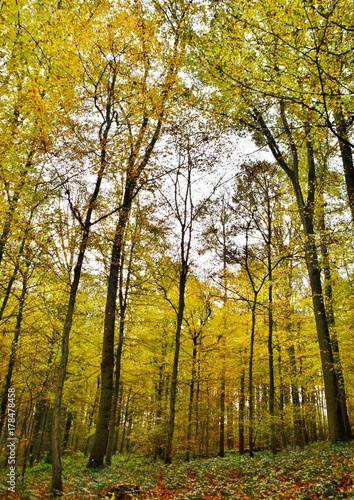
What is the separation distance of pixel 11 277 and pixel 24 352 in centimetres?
386

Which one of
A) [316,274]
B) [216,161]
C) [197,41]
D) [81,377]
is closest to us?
[197,41]

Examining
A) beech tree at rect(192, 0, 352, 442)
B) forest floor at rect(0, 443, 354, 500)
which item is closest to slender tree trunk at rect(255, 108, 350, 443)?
beech tree at rect(192, 0, 352, 442)

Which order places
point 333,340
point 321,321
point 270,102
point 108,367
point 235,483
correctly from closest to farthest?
point 235,483 → point 270,102 → point 108,367 → point 321,321 → point 333,340

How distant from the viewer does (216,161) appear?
40.2ft

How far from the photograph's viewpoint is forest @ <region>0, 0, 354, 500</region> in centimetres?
573

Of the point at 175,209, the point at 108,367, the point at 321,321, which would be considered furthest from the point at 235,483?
the point at 175,209

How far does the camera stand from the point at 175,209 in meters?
13.0

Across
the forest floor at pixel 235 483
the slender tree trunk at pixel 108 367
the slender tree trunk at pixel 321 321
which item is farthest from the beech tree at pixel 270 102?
the slender tree trunk at pixel 108 367

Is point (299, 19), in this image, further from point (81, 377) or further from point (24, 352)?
point (81, 377)

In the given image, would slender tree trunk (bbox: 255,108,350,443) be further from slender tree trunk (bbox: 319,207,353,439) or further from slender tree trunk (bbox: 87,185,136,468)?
slender tree trunk (bbox: 87,185,136,468)

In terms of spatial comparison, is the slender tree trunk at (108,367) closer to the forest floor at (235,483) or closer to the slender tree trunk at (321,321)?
the forest floor at (235,483)

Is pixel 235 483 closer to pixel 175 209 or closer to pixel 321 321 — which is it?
pixel 321 321

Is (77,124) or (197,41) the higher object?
(197,41)

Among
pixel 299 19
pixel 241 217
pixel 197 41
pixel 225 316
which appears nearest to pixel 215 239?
pixel 241 217
